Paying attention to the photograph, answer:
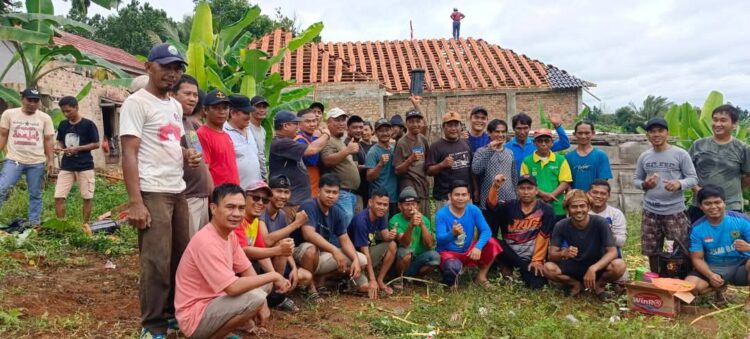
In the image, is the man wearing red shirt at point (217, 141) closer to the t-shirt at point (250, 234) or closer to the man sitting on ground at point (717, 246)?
the t-shirt at point (250, 234)

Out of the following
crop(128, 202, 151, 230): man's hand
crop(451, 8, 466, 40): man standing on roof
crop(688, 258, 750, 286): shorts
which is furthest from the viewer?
crop(451, 8, 466, 40): man standing on roof

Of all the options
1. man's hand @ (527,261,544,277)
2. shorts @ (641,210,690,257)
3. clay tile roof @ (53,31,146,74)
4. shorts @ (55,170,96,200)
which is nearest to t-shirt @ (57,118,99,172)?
shorts @ (55,170,96,200)

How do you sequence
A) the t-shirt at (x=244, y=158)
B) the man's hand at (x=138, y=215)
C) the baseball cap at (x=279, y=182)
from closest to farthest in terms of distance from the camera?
1. the man's hand at (x=138, y=215)
2. the baseball cap at (x=279, y=182)
3. the t-shirt at (x=244, y=158)

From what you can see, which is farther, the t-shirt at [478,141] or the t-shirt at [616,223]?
the t-shirt at [478,141]

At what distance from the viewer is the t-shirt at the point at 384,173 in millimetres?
5836

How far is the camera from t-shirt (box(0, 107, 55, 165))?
6508mm

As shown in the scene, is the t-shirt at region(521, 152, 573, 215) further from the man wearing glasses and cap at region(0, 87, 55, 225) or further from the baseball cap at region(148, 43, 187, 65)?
the man wearing glasses and cap at region(0, 87, 55, 225)

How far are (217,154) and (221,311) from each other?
1230mm

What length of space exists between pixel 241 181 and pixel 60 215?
12.0ft

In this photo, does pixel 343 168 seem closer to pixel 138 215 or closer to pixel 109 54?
pixel 138 215

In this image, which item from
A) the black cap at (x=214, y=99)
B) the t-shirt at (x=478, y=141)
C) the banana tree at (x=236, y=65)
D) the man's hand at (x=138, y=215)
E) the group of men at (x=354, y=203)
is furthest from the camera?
→ the banana tree at (x=236, y=65)

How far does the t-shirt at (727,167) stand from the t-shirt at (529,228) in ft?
4.49

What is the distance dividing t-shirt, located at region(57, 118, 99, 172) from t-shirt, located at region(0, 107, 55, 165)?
0.26 metres

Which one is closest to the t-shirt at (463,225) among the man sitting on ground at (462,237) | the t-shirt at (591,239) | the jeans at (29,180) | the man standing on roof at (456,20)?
the man sitting on ground at (462,237)
